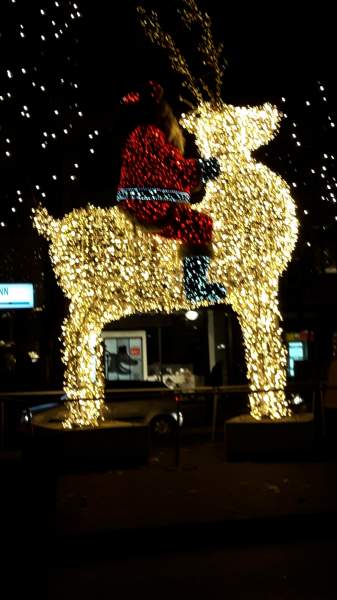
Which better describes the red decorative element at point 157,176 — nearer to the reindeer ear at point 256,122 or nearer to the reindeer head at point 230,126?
the reindeer head at point 230,126

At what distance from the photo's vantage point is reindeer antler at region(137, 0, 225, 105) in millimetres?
10258

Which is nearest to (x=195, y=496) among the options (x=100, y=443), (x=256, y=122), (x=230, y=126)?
(x=100, y=443)

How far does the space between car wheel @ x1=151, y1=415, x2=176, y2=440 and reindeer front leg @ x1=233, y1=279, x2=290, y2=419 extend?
228 inches

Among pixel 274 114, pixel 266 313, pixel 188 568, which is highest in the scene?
pixel 274 114

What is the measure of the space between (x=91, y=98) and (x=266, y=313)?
8.00 m

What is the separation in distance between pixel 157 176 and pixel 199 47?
6.86ft

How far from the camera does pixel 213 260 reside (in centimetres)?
1027

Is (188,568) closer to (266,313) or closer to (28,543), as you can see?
(28,543)

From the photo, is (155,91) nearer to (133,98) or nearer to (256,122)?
(133,98)

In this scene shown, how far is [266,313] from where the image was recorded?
1041 centimetres

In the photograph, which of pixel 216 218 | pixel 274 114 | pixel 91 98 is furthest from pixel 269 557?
pixel 91 98

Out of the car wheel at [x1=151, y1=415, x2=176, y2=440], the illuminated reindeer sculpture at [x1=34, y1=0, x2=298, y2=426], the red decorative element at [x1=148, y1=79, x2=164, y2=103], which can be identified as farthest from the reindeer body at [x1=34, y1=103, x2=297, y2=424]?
the car wheel at [x1=151, y1=415, x2=176, y2=440]

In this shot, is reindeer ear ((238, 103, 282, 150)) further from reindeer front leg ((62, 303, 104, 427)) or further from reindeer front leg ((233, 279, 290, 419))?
reindeer front leg ((62, 303, 104, 427))

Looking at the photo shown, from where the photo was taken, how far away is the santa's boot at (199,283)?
10.2 m
